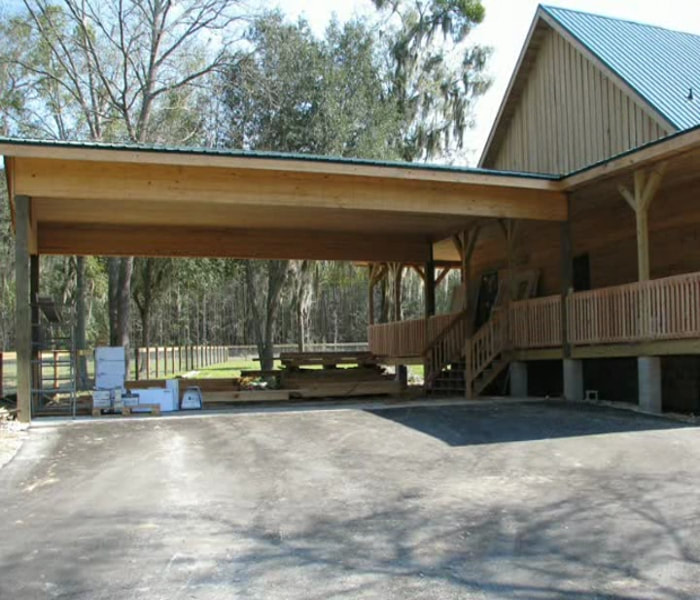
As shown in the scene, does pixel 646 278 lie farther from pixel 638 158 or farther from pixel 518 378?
pixel 518 378

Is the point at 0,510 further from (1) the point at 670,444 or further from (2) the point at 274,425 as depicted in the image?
(1) the point at 670,444

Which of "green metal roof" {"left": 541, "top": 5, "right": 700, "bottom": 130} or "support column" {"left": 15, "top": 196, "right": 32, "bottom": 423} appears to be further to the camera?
"green metal roof" {"left": 541, "top": 5, "right": 700, "bottom": 130}

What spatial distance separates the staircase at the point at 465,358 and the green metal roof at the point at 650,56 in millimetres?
5719

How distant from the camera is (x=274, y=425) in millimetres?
11352

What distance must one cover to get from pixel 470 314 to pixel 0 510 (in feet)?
46.7

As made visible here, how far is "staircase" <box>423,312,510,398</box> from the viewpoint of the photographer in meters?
16.2

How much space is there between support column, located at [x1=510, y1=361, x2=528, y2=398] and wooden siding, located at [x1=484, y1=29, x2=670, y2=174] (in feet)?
17.0

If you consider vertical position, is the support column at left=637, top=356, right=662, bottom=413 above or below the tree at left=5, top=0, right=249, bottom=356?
below

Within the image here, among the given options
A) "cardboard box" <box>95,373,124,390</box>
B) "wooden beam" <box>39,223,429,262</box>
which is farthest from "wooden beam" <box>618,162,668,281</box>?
"cardboard box" <box>95,373,124,390</box>

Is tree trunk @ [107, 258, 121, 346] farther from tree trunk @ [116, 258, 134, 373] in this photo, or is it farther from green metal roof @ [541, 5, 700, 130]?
green metal roof @ [541, 5, 700, 130]

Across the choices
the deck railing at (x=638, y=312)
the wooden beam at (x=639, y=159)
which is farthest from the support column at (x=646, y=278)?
the wooden beam at (x=639, y=159)

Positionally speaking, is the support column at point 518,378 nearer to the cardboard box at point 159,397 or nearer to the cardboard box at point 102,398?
the cardboard box at point 159,397

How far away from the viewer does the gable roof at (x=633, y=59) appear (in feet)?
49.5

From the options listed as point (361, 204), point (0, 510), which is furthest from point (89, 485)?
point (361, 204)
